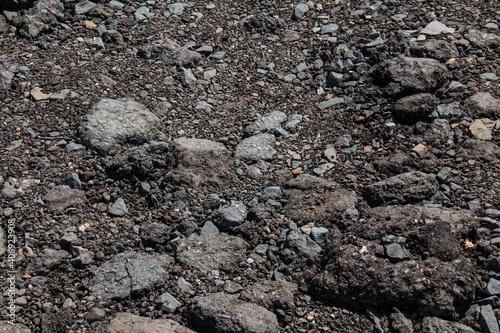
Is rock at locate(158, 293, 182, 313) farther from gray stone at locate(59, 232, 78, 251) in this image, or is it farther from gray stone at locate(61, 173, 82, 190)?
gray stone at locate(61, 173, 82, 190)

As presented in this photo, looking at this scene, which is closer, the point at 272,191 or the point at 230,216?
the point at 230,216

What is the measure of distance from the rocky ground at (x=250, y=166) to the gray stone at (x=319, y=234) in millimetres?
46

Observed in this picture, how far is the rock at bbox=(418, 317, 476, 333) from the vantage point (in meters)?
2.39

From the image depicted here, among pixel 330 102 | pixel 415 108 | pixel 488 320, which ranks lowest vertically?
pixel 488 320

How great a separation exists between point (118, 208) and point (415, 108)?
2.40 metres

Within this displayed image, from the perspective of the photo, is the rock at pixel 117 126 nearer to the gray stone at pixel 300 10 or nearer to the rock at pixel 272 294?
the rock at pixel 272 294

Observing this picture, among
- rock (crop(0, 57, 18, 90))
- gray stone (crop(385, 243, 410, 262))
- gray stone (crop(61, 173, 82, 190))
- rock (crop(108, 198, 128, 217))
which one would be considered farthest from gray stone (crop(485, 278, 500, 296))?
rock (crop(0, 57, 18, 90))

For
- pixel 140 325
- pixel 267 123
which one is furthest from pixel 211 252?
pixel 267 123

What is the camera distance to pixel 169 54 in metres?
4.30

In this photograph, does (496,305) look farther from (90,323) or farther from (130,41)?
(130,41)

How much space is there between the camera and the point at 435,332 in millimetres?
2398

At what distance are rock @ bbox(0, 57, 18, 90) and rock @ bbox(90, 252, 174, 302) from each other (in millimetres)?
2020

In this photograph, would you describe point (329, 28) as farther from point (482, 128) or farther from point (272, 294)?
point (272, 294)

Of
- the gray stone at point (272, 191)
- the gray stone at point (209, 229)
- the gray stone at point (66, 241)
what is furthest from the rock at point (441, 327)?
the gray stone at point (66, 241)
